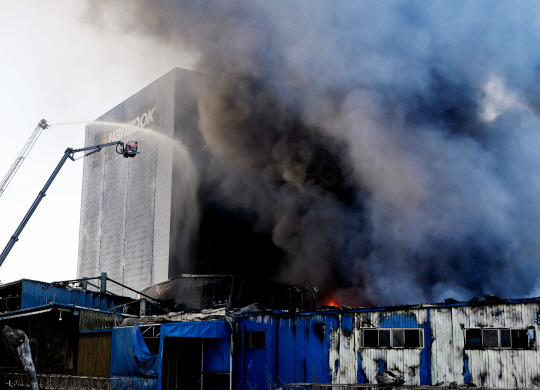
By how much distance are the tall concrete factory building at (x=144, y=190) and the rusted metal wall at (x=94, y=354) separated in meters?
16.8

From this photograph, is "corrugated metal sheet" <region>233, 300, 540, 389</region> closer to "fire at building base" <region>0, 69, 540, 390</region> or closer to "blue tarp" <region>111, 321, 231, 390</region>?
"fire at building base" <region>0, 69, 540, 390</region>

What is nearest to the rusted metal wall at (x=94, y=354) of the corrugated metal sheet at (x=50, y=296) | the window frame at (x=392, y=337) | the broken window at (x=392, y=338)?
the corrugated metal sheet at (x=50, y=296)

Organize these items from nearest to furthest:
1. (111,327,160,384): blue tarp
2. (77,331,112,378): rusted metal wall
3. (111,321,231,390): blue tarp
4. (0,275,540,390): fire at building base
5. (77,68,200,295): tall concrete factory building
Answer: (0,275,540,390): fire at building base < (111,321,231,390): blue tarp < (111,327,160,384): blue tarp < (77,331,112,378): rusted metal wall < (77,68,200,295): tall concrete factory building

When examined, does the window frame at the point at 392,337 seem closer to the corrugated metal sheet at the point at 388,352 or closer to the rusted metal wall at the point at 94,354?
the corrugated metal sheet at the point at 388,352

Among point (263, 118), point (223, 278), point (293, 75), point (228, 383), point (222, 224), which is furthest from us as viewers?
point (222, 224)

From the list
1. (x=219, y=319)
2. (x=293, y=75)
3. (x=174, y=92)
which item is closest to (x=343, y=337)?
(x=219, y=319)

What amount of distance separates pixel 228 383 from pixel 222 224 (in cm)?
2540

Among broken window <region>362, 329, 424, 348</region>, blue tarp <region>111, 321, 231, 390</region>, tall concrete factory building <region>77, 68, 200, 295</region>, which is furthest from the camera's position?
tall concrete factory building <region>77, 68, 200, 295</region>

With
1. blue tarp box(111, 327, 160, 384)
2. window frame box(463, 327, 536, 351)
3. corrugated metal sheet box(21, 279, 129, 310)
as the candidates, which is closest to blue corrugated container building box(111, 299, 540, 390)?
window frame box(463, 327, 536, 351)

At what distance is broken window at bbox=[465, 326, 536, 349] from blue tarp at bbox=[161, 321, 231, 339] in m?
9.55

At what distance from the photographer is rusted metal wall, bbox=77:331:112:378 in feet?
85.5

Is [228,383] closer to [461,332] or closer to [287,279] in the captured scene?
[461,332]

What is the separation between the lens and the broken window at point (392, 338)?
1858 centimetres

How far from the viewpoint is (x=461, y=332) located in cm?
1780
